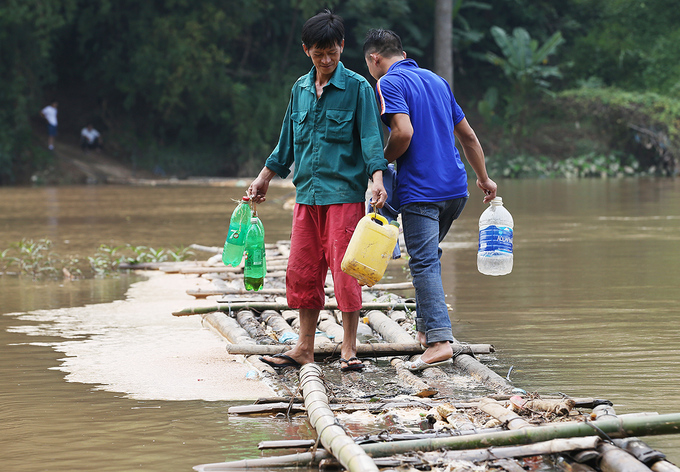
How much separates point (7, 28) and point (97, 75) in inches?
184

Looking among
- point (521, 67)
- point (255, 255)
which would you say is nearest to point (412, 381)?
point (255, 255)

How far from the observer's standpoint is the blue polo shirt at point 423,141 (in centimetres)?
486

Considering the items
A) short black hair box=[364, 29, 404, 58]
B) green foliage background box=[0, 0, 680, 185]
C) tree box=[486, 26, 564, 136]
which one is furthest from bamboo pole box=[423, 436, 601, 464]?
tree box=[486, 26, 564, 136]

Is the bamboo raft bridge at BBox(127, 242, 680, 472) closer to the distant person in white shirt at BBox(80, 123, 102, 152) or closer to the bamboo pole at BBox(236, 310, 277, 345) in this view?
the bamboo pole at BBox(236, 310, 277, 345)

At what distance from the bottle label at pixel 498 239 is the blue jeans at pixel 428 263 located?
40 cm

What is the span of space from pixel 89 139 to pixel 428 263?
26.4 meters

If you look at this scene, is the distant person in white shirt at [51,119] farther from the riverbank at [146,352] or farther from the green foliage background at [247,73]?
the riverbank at [146,352]

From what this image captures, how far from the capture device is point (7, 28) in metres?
25.9

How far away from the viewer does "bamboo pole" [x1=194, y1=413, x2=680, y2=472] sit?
3.23 m

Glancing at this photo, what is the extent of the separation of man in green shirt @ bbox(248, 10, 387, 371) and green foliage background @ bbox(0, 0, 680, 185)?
864 inches

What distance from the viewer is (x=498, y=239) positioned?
5.18 meters

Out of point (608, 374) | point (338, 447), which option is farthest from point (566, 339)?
point (338, 447)

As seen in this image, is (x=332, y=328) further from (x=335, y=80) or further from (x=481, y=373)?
(x=335, y=80)

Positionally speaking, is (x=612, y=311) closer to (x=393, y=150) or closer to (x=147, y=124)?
(x=393, y=150)
